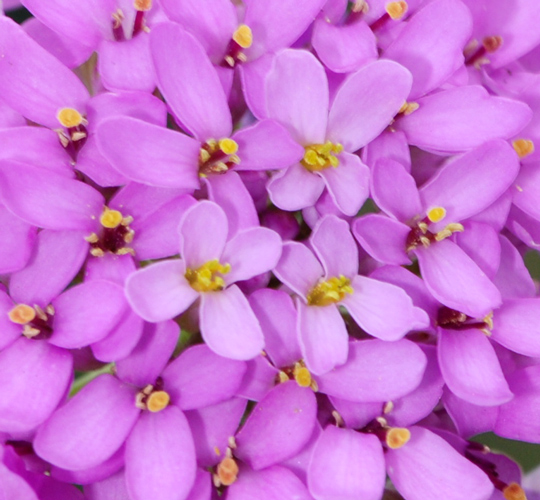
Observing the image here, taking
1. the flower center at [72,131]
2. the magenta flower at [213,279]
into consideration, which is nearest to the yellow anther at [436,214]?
the magenta flower at [213,279]

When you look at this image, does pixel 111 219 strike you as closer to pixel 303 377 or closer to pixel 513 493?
pixel 303 377

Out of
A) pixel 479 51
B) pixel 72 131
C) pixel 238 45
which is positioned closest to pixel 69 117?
pixel 72 131

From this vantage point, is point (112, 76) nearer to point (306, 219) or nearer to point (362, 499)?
point (306, 219)

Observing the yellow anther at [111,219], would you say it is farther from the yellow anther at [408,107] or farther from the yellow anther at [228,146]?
the yellow anther at [408,107]

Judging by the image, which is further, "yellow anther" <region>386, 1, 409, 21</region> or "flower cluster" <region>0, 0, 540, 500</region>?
"yellow anther" <region>386, 1, 409, 21</region>

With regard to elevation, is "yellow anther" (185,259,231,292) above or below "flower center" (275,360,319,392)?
above

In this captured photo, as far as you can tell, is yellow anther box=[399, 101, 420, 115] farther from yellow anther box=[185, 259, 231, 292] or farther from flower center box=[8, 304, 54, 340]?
flower center box=[8, 304, 54, 340]

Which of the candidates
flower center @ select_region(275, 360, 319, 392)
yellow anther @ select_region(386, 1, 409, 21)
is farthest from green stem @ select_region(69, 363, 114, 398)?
yellow anther @ select_region(386, 1, 409, 21)
